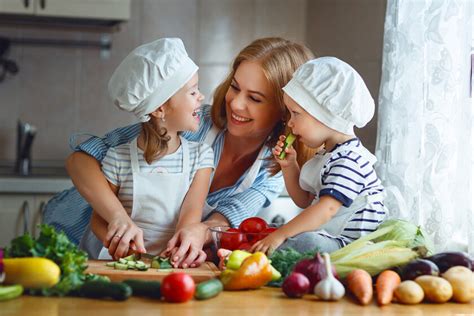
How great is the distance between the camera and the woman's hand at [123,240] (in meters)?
1.95

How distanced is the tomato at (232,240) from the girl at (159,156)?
23cm

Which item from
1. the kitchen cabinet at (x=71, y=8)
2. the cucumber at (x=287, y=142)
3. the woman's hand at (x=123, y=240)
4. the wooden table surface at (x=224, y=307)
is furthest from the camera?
the kitchen cabinet at (x=71, y=8)

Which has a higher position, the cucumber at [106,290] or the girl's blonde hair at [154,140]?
the girl's blonde hair at [154,140]

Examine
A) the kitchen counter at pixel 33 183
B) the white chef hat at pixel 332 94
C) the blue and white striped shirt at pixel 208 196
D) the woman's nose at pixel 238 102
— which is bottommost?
the kitchen counter at pixel 33 183

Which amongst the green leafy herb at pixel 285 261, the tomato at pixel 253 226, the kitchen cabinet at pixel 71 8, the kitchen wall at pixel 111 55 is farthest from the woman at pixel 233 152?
the kitchen wall at pixel 111 55

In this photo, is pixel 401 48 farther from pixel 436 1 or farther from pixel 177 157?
pixel 177 157

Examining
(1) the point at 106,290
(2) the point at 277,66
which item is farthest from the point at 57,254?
(2) the point at 277,66

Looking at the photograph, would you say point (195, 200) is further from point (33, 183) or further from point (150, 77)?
point (33, 183)

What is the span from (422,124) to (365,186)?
46cm

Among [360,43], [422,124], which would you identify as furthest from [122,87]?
[360,43]

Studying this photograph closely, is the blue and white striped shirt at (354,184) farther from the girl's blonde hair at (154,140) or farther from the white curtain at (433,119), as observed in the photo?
the girl's blonde hair at (154,140)

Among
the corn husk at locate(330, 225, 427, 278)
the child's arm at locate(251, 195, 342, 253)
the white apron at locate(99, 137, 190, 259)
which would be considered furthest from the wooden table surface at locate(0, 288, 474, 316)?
the white apron at locate(99, 137, 190, 259)

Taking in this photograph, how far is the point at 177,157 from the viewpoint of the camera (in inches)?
88.4

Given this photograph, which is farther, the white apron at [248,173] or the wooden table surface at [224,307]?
the white apron at [248,173]
